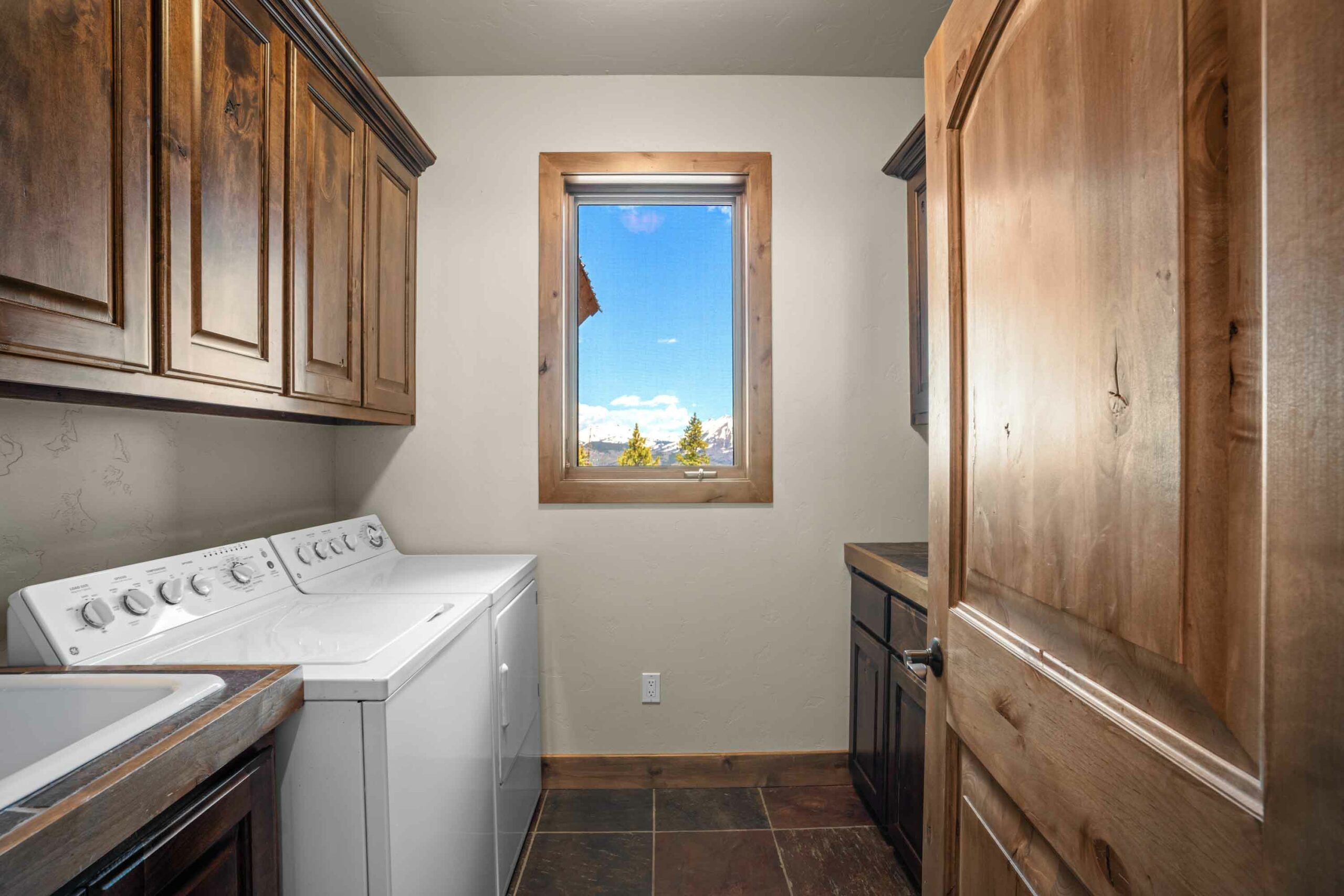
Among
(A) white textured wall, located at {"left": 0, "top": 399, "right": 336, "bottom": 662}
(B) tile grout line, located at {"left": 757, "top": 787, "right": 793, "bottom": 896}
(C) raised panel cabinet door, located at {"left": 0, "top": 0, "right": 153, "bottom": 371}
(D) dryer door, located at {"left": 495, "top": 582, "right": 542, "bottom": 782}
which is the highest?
(C) raised panel cabinet door, located at {"left": 0, "top": 0, "right": 153, "bottom": 371}

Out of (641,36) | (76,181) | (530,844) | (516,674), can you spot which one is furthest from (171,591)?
(641,36)

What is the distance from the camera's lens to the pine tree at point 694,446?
241 cm

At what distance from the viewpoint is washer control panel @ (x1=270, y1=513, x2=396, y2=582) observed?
1.65m

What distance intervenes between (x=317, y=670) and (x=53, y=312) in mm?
648

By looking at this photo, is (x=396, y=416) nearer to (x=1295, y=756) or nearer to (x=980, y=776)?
(x=980, y=776)

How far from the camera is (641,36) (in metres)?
2.06

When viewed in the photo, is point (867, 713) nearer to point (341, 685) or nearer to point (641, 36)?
point (341, 685)

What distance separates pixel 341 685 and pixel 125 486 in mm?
893

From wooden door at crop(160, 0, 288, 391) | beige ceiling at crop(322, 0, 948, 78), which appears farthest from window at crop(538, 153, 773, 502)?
wooden door at crop(160, 0, 288, 391)

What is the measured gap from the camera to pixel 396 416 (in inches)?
83.0

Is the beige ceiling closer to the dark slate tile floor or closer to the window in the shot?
the window

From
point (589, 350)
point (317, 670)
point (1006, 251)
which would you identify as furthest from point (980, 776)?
point (589, 350)

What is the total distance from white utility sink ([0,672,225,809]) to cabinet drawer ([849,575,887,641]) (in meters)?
1.66

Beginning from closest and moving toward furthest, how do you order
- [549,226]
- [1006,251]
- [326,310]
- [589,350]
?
[1006,251] < [326,310] < [549,226] < [589,350]
